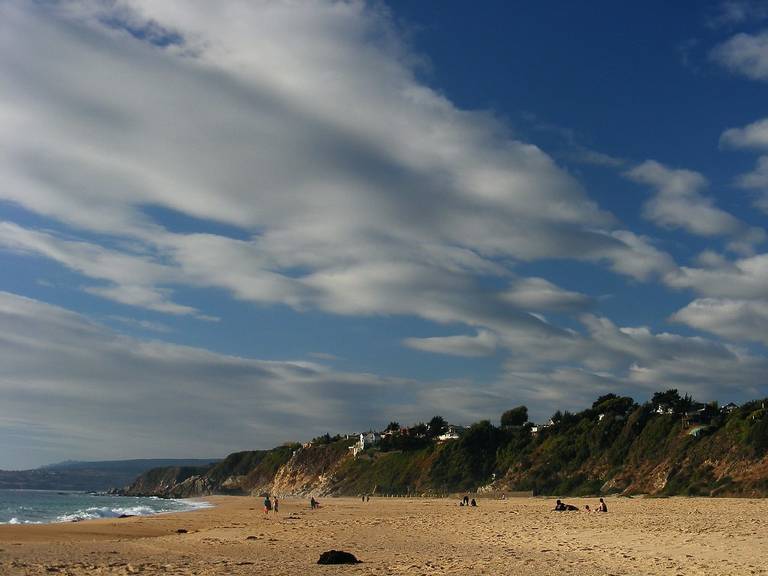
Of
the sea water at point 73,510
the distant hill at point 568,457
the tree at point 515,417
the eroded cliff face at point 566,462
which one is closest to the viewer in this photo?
the eroded cliff face at point 566,462

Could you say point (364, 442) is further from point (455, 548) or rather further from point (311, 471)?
point (455, 548)

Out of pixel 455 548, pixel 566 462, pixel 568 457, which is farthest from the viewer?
pixel 568 457

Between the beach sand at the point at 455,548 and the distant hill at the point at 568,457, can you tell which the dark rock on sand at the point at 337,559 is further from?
the distant hill at the point at 568,457

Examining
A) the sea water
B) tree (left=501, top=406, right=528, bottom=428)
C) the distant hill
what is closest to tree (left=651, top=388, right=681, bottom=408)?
the distant hill

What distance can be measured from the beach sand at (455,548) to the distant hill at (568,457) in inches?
981

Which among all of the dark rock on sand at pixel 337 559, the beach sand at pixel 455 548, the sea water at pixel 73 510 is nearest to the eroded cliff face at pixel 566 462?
the beach sand at pixel 455 548

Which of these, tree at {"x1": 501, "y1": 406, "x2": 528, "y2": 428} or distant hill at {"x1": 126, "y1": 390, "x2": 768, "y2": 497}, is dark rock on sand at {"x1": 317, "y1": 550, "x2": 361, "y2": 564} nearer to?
distant hill at {"x1": 126, "y1": 390, "x2": 768, "y2": 497}

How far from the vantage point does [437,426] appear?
136375 millimetres

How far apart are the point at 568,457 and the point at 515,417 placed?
38531 millimetres

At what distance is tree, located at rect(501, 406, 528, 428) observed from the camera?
388 feet

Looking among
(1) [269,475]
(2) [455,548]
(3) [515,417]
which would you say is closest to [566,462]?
(3) [515,417]

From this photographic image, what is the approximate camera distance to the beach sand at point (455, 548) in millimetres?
17578

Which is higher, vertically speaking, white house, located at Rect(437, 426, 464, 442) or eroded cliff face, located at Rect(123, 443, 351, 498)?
white house, located at Rect(437, 426, 464, 442)

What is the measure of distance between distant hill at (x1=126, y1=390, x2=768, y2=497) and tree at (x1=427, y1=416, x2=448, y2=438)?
0.23m
